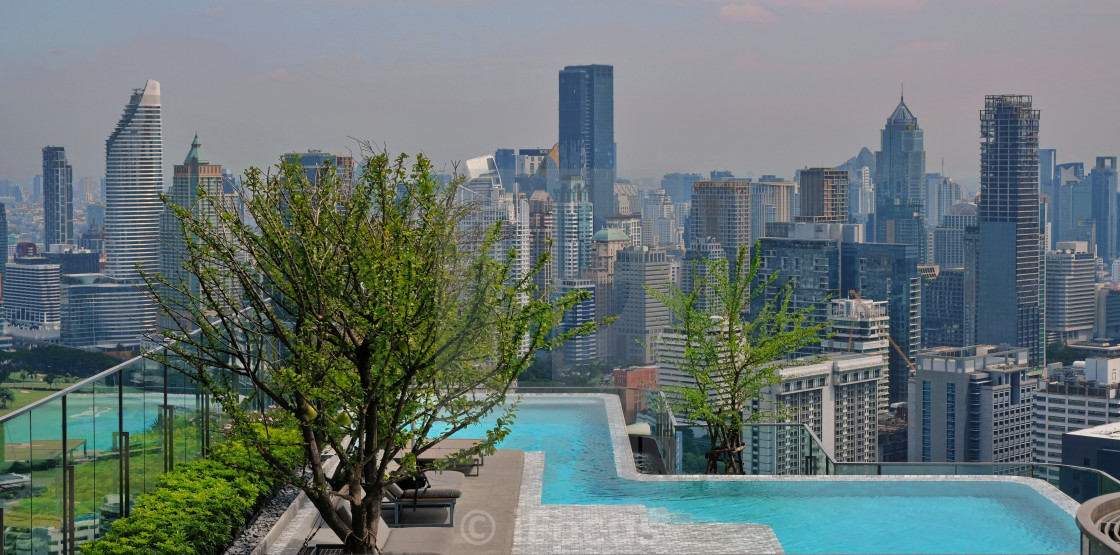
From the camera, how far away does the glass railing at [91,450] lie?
17.4 ft

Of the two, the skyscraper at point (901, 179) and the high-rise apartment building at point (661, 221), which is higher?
the skyscraper at point (901, 179)

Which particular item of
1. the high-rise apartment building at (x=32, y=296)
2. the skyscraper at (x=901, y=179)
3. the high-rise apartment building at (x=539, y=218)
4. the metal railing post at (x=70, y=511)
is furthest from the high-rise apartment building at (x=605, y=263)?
the metal railing post at (x=70, y=511)

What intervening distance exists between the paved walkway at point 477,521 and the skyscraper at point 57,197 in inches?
2205

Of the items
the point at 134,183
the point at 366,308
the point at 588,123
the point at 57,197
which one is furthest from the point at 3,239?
the point at 366,308

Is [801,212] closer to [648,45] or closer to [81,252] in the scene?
[648,45]

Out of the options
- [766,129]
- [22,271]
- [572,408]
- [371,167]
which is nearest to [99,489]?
[371,167]

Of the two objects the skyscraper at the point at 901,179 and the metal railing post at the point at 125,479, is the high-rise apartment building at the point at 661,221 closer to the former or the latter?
the skyscraper at the point at 901,179

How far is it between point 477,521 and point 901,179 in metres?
100

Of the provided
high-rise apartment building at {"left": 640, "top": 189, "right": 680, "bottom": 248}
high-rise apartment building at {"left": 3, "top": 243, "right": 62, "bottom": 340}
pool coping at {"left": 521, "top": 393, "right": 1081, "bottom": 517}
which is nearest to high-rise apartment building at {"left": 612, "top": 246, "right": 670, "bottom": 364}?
high-rise apartment building at {"left": 640, "top": 189, "right": 680, "bottom": 248}

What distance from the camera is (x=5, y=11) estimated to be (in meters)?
72.4

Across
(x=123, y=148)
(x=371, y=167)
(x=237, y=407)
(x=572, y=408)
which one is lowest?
(x=572, y=408)

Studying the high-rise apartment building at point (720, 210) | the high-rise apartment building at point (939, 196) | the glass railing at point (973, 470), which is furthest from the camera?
the high-rise apartment building at point (939, 196)

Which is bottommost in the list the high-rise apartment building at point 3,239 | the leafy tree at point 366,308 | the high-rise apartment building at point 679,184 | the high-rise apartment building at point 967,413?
the high-rise apartment building at point 967,413

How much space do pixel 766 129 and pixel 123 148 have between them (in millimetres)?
41679
